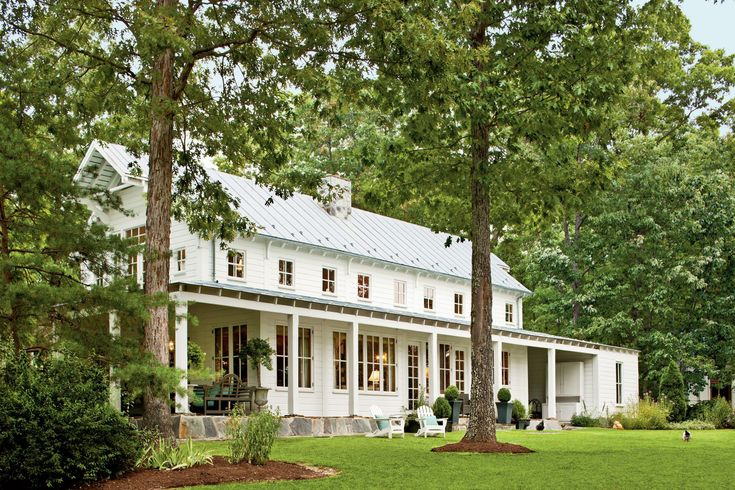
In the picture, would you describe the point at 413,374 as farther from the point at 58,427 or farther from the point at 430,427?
the point at 58,427

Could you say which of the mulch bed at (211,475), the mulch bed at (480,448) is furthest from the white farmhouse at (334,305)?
the mulch bed at (211,475)

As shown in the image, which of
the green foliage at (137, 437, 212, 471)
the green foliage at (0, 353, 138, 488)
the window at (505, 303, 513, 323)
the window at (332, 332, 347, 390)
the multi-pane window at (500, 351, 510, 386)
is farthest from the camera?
the window at (505, 303, 513, 323)

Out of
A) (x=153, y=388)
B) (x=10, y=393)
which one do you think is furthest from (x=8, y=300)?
(x=153, y=388)

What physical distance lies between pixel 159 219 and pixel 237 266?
36.6 ft

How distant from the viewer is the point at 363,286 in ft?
97.5

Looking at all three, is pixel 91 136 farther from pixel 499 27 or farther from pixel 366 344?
pixel 366 344

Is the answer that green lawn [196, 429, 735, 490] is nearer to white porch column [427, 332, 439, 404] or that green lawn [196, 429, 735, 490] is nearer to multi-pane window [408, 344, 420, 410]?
white porch column [427, 332, 439, 404]

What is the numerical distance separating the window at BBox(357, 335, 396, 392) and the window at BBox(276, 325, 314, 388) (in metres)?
2.33

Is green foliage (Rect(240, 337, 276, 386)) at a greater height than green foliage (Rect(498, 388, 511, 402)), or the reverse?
green foliage (Rect(240, 337, 276, 386))

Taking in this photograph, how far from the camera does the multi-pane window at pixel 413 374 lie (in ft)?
100

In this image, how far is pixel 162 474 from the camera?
1236 cm

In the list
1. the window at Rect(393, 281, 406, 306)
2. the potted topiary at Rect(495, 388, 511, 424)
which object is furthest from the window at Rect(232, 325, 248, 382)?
the potted topiary at Rect(495, 388, 511, 424)

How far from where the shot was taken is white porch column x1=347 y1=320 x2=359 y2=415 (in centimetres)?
2545

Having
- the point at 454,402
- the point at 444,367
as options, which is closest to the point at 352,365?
the point at 454,402
